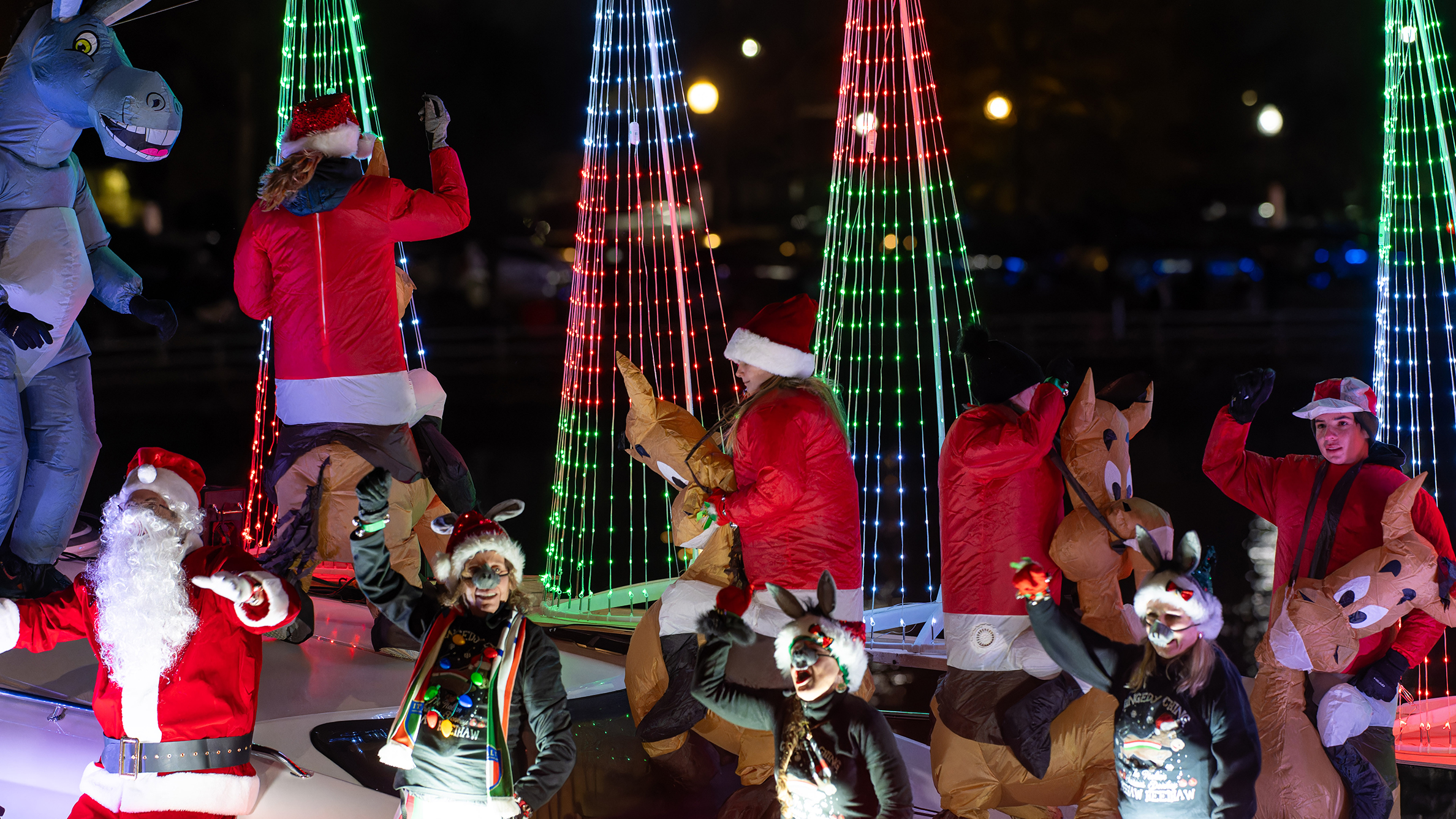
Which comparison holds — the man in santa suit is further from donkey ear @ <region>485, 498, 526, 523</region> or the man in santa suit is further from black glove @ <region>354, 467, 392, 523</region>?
donkey ear @ <region>485, 498, 526, 523</region>

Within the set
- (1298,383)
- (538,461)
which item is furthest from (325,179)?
(1298,383)

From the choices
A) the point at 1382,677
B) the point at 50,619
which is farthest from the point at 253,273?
the point at 1382,677

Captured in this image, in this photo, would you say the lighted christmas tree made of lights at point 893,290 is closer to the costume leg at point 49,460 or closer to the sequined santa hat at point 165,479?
the sequined santa hat at point 165,479

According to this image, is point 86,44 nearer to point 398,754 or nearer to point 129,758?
point 129,758

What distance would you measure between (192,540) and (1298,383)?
34.6ft

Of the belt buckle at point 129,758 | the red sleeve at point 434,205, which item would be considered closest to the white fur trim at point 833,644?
the belt buckle at point 129,758

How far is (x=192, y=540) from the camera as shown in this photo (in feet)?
9.16

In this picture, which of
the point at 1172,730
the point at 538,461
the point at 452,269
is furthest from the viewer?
the point at 452,269

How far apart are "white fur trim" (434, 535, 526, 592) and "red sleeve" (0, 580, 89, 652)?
830mm

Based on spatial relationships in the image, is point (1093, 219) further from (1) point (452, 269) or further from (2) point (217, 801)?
(2) point (217, 801)

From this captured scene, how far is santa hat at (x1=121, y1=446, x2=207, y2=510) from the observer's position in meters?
2.76

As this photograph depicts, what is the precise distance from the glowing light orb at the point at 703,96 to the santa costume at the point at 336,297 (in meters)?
8.91

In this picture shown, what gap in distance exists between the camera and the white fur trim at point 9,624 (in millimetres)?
2645

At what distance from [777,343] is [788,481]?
362mm
